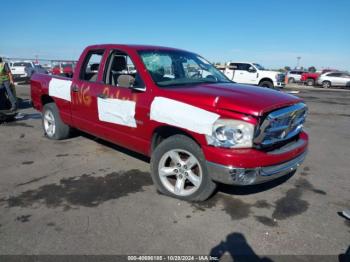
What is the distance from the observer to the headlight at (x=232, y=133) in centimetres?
333

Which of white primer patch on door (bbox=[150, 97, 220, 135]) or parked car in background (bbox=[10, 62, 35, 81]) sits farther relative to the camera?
parked car in background (bbox=[10, 62, 35, 81])

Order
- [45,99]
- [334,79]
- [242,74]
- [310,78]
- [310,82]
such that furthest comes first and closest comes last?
[310,82] < [310,78] < [334,79] < [242,74] < [45,99]

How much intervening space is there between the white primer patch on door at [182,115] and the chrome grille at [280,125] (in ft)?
1.71

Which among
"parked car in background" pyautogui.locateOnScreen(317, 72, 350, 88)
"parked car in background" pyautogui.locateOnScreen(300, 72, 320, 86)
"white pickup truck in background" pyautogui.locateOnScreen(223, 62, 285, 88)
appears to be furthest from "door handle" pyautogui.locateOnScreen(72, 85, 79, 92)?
"parked car in background" pyautogui.locateOnScreen(300, 72, 320, 86)

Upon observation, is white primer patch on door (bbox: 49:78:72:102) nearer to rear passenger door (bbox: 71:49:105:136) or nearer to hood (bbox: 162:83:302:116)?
rear passenger door (bbox: 71:49:105:136)

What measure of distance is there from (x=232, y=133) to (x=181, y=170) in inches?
34.6

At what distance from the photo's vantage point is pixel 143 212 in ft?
12.0

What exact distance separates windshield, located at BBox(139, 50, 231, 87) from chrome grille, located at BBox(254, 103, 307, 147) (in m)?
1.35

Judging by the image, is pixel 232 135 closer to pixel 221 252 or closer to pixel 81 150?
pixel 221 252

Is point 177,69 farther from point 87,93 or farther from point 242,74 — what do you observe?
point 242,74

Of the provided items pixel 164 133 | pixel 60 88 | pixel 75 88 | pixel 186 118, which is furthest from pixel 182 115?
pixel 60 88

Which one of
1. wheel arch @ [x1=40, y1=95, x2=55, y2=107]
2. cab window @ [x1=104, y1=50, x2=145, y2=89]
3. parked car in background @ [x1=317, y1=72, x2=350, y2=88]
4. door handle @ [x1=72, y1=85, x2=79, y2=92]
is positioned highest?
cab window @ [x1=104, y1=50, x2=145, y2=89]

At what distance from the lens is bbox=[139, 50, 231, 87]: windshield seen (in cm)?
441

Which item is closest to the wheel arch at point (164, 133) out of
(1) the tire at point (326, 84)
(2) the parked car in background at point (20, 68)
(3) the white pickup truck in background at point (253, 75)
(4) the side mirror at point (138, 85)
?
(4) the side mirror at point (138, 85)
